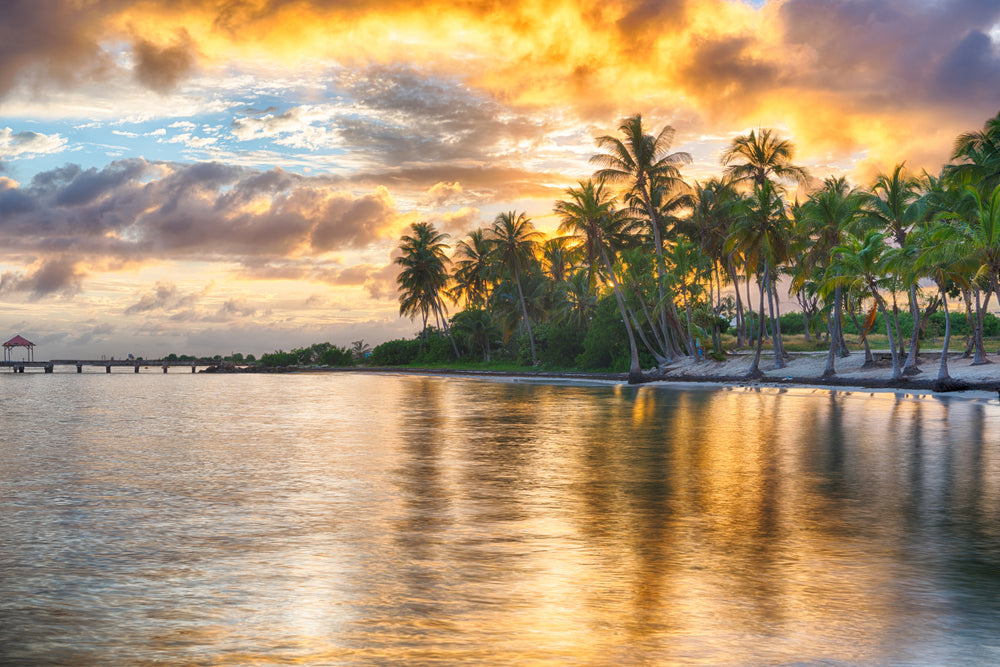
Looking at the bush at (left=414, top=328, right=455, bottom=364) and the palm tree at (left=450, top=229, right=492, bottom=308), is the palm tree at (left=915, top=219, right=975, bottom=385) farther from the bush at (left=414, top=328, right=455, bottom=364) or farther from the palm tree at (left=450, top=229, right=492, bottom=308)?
the bush at (left=414, top=328, right=455, bottom=364)

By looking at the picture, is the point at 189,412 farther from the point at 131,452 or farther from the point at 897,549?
the point at 897,549

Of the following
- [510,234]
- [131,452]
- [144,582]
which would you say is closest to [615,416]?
[131,452]

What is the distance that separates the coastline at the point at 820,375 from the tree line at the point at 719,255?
0.86 meters

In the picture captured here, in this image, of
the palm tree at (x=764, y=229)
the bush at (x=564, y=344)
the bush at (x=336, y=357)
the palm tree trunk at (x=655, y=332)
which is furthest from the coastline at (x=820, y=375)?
the bush at (x=336, y=357)

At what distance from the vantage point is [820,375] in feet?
155

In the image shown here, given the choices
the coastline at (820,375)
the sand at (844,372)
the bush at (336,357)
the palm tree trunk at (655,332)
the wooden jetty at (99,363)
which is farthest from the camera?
the wooden jetty at (99,363)

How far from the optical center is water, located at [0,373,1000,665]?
18.5 ft

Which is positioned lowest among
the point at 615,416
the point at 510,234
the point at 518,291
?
the point at 615,416

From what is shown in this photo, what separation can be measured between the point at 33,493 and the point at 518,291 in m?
63.8

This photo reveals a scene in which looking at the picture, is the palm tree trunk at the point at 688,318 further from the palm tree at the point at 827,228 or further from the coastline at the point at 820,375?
the palm tree at the point at 827,228

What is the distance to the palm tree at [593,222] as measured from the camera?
Answer: 5094 centimetres

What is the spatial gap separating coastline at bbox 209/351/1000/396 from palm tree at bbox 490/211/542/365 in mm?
10311

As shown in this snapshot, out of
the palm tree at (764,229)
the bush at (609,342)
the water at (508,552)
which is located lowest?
the water at (508,552)

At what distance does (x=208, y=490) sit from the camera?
13.1 metres
